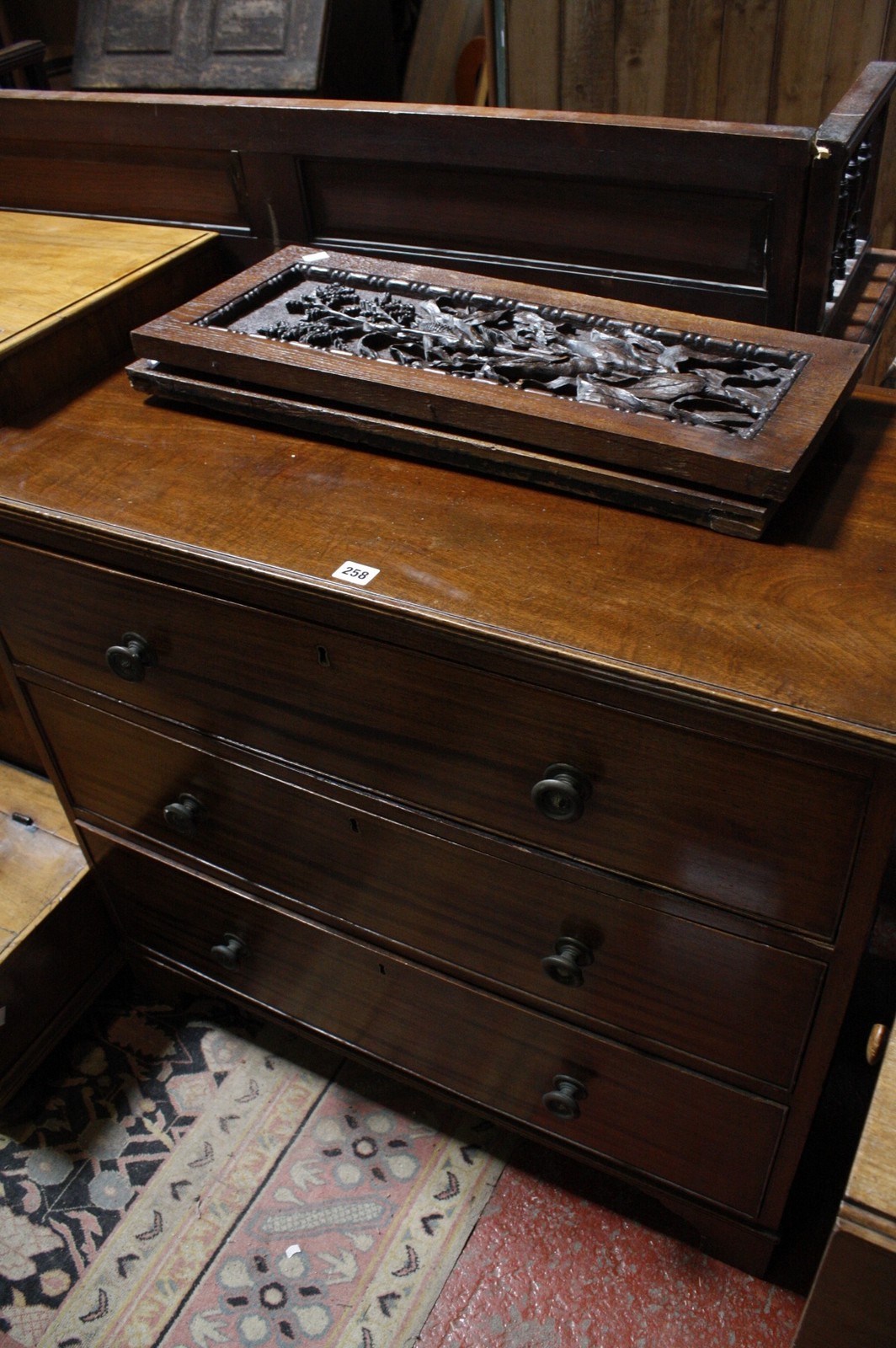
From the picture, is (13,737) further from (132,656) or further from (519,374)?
(519,374)

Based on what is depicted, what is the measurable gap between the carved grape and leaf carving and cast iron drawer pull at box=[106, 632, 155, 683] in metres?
0.37

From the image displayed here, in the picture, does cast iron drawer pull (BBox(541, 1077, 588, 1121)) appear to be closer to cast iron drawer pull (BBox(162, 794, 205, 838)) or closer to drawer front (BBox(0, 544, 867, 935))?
drawer front (BBox(0, 544, 867, 935))

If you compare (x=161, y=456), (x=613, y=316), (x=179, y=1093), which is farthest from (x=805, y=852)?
(x=179, y=1093)

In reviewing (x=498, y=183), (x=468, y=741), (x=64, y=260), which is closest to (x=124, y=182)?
(x=64, y=260)

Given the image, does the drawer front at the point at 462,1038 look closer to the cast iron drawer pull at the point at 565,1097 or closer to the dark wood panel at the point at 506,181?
the cast iron drawer pull at the point at 565,1097

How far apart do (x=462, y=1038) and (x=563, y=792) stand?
54 cm

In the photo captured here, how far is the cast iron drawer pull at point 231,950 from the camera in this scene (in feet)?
4.81

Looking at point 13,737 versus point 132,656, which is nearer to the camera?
point 132,656

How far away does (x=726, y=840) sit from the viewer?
3.04ft

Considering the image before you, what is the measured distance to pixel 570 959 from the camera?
1110 millimetres

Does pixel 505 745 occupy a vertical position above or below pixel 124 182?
below

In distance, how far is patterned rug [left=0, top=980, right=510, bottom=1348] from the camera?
4.52ft

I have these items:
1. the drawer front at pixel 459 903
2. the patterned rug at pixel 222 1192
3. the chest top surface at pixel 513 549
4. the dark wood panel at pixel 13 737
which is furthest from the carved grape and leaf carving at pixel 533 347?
the patterned rug at pixel 222 1192

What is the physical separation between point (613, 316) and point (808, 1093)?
0.85m
